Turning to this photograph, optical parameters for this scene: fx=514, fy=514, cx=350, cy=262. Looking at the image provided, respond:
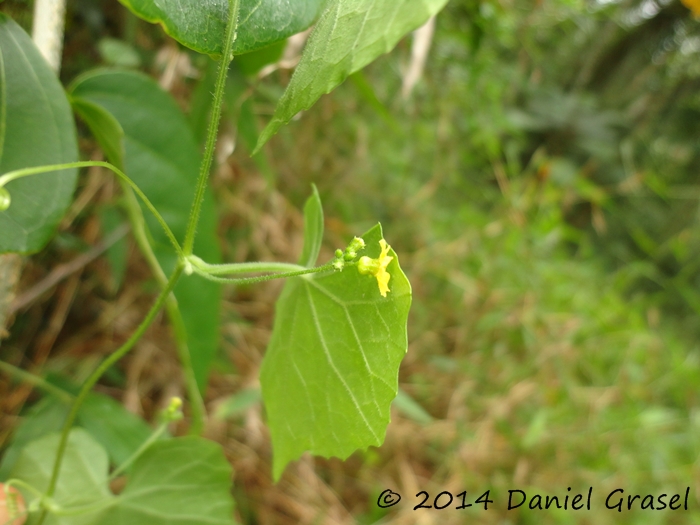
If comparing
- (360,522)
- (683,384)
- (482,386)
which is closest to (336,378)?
(360,522)

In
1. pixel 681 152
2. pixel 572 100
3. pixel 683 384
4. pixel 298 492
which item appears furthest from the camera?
pixel 681 152

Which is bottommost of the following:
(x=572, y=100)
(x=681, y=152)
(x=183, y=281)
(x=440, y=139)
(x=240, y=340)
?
(x=183, y=281)

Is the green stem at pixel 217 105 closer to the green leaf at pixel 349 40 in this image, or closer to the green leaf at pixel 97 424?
the green leaf at pixel 349 40

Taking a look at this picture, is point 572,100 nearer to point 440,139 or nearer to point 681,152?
point 681,152

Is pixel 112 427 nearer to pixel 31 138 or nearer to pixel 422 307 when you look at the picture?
pixel 31 138

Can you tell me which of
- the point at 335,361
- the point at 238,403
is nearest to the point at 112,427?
the point at 238,403

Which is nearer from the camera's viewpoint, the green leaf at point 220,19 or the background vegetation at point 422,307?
the green leaf at point 220,19

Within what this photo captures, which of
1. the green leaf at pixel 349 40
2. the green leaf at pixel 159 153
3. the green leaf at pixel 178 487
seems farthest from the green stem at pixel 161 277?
the green leaf at pixel 349 40
